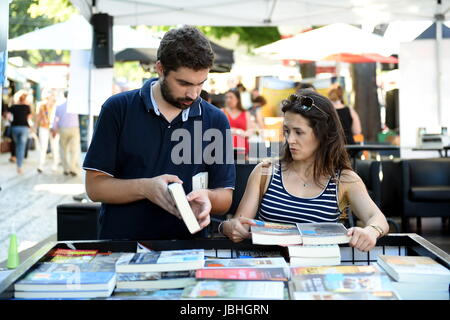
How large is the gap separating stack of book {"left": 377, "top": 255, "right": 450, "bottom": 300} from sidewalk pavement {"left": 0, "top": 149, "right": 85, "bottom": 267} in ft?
14.4

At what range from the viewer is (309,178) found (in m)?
2.59

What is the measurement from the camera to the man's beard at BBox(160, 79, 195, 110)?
2219 millimetres

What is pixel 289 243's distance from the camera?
1.87m

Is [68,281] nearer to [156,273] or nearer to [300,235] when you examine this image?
[156,273]

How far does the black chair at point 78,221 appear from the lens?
487 cm

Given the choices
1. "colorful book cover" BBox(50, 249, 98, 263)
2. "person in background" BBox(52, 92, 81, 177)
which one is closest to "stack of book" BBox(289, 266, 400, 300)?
"colorful book cover" BBox(50, 249, 98, 263)

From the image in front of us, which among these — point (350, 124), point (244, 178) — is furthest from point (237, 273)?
point (350, 124)

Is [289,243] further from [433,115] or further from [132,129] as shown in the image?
[433,115]

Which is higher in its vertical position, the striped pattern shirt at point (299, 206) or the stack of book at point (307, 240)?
the striped pattern shirt at point (299, 206)

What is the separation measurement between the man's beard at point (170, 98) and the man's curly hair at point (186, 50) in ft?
0.30

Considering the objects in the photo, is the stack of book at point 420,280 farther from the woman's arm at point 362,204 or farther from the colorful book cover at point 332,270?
the woman's arm at point 362,204

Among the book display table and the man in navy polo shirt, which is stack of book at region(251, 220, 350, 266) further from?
the man in navy polo shirt

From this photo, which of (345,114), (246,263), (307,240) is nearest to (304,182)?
(307,240)

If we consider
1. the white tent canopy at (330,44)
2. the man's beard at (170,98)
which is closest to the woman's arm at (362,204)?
the man's beard at (170,98)
